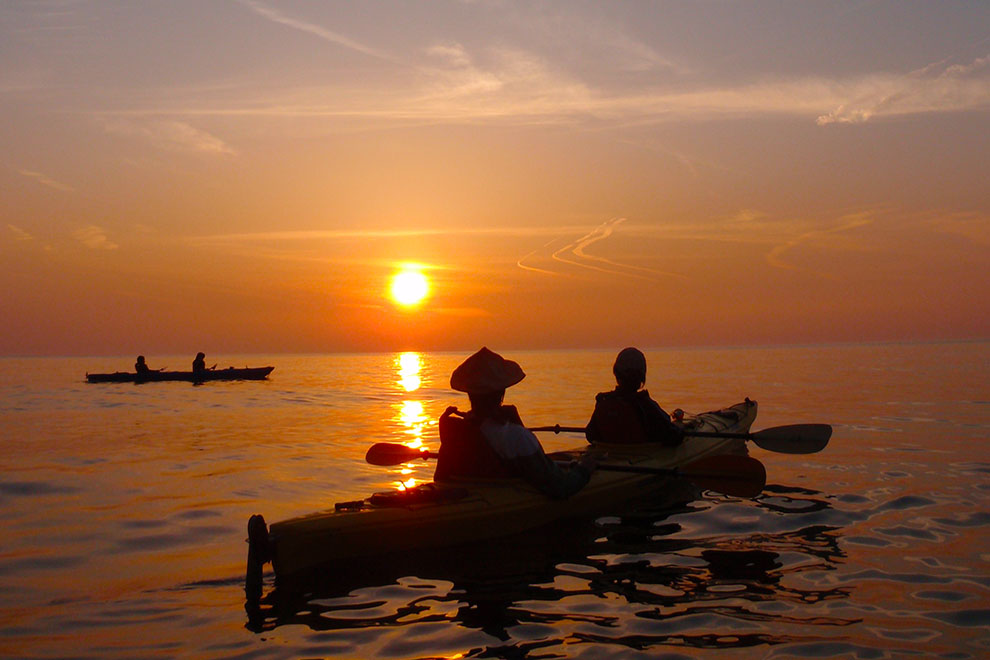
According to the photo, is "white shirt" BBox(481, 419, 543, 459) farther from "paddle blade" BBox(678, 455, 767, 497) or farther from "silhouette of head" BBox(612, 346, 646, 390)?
"silhouette of head" BBox(612, 346, 646, 390)

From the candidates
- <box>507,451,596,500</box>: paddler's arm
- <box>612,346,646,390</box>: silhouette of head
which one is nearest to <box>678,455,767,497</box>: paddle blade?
<box>612,346,646,390</box>: silhouette of head

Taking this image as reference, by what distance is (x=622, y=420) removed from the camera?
11.2 meters

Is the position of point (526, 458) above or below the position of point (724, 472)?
above

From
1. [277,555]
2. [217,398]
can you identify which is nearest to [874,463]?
[277,555]

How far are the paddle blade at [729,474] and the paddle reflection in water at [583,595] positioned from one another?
0.47m

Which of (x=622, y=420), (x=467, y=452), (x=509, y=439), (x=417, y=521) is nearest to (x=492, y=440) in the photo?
(x=509, y=439)

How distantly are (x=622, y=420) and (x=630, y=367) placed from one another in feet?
2.91

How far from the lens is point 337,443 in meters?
19.1

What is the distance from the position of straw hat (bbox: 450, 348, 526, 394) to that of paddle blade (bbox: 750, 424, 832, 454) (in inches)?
192

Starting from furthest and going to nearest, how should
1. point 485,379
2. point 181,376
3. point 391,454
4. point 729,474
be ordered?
1. point 181,376
2. point 391,454
3. point 729,474
4. point 485,379

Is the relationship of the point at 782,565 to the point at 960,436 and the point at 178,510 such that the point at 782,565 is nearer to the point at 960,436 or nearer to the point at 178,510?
the point at 178,510

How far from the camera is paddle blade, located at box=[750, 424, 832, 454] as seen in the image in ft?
36.2

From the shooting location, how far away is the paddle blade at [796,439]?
11.0 metres

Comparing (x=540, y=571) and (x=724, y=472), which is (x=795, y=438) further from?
(x=540, y=571)
